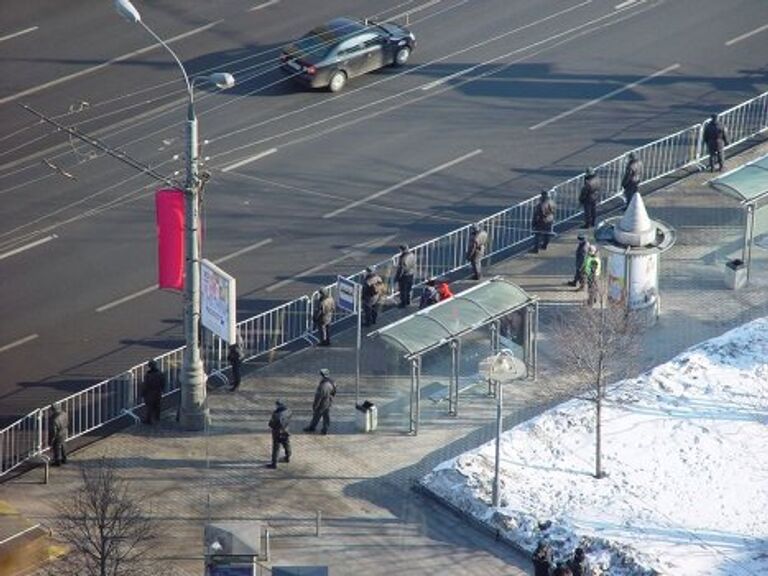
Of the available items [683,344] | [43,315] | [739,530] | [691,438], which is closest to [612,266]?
[683,344]

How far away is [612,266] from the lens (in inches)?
2121

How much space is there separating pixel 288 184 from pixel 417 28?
927 cm

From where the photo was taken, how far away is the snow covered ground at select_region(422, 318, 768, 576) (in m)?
46.0

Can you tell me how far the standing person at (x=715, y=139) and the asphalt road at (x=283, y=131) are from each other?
91.1 inches

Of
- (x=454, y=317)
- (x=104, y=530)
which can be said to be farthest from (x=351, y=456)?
(x=104, y=530)

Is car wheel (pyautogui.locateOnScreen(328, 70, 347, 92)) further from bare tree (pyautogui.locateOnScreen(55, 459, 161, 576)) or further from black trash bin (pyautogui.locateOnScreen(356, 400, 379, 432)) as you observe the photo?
bare tree (pyautogui.locateOnScreen(55, 459, 161, 576))

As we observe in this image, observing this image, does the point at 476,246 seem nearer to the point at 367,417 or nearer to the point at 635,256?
the point at 635,256

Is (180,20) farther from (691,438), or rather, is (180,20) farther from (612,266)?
(691,438)

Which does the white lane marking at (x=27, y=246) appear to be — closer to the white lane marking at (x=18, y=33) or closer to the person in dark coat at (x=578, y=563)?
the white lane marking at (x=18, y=33)

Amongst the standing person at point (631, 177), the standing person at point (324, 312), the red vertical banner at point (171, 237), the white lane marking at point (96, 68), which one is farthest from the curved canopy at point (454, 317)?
the white lane marking at point (96, 68)

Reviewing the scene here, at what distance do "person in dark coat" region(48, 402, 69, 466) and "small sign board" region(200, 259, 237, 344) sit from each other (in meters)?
3.38

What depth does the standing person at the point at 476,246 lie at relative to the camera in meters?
54.9

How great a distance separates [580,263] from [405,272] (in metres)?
3.95

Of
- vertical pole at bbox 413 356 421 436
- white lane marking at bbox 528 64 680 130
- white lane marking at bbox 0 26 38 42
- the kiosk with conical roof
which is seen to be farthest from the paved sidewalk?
white lane marking at bbox 0 26 38 42
